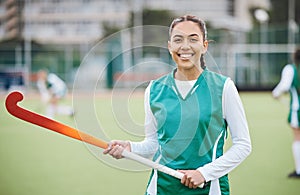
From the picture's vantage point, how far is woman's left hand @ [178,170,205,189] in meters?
2.21

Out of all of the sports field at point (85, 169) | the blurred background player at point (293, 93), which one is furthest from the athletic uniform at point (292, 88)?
the sports field at point (85, 169)

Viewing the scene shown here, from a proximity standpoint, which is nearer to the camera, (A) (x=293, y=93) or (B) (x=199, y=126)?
(B) (x=199, y=126)

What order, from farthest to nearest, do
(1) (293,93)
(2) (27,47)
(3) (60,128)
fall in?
(2) (27,47) < (1) (293,93) < (3) (60,128)

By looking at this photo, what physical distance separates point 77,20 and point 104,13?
1.39 m

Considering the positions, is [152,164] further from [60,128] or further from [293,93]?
[293,93]

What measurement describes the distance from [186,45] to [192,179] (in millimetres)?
435

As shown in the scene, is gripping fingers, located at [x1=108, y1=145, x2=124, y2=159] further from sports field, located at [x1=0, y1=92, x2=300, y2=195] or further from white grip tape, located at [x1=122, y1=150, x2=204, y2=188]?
sports field, located at [x1=0, y1=92, x2=300, y2=195]

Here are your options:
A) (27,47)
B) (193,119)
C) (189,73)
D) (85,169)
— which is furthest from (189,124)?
(27,47)

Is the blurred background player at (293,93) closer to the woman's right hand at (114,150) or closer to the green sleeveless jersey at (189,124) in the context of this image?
the green sleeveless jersey at (189,124)

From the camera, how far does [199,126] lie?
7.34ft

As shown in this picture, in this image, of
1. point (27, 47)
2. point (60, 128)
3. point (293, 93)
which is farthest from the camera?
point (27, 47)

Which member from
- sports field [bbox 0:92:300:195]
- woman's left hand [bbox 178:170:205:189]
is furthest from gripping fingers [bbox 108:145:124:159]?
sports field [bbox 0:92:300:195]

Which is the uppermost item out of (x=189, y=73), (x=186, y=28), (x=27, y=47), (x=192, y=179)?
(x=186, y=28)

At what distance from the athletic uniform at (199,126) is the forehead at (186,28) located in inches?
5.6
